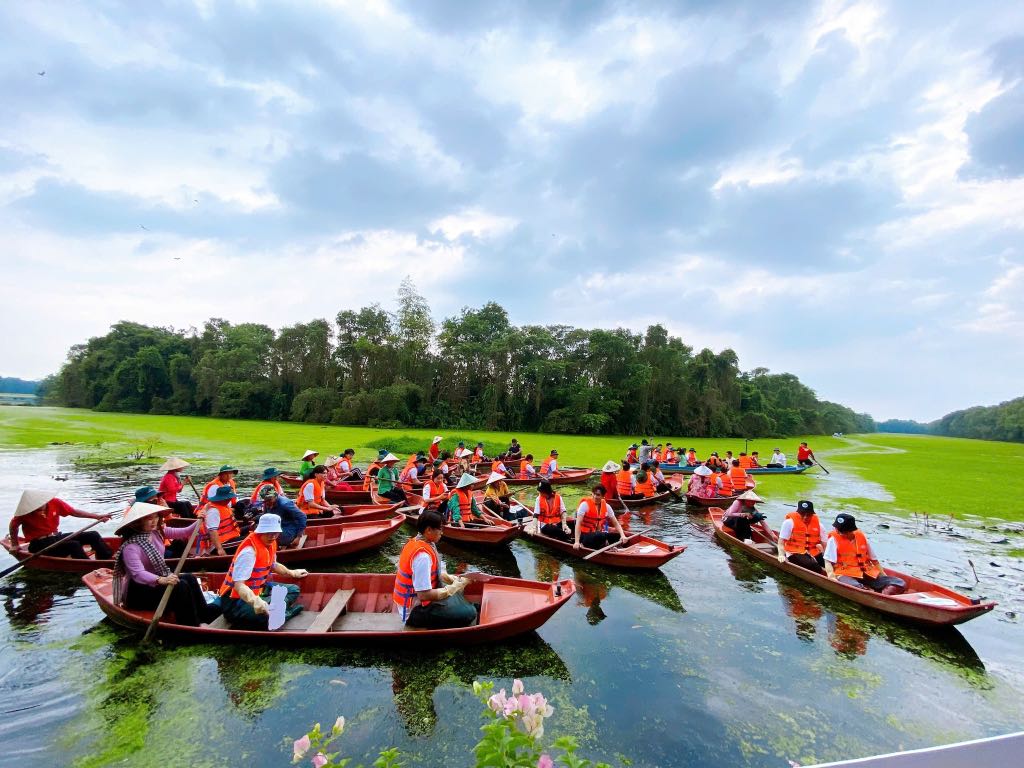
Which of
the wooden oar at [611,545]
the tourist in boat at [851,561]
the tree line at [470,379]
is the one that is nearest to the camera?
the tourist in boat at [851,561]

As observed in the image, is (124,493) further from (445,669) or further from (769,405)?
(769,405)

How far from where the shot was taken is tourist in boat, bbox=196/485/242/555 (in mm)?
9000

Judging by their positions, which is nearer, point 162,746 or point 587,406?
point 162,746

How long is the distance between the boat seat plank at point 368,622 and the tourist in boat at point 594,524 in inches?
168

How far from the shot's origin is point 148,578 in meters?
6.45

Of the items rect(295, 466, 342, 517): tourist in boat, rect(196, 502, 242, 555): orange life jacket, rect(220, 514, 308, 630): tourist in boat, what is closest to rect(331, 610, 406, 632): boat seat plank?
rect(220, 514, 308, 630): tourist in boat

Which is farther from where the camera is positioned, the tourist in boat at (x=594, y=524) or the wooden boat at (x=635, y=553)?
the tourist in boat at (x=594, y=524)

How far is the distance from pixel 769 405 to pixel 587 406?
96.8ft

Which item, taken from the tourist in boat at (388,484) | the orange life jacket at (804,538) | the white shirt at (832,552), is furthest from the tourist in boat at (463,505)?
the white shirt at (832,552)

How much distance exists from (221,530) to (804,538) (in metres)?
10.7

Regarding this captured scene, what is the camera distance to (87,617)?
7648 millimetres

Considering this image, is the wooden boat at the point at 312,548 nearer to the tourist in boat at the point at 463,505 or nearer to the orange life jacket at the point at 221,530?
the orange life jacket at the point at 221,530

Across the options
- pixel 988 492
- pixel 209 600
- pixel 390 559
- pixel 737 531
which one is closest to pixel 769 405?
pixel 988 492

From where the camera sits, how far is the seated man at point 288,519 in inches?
376
